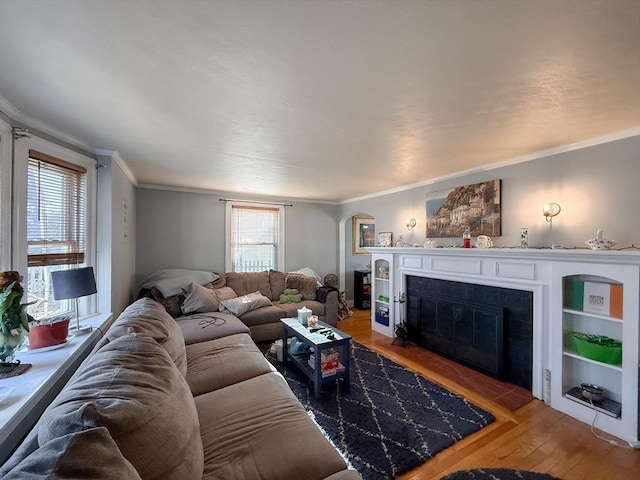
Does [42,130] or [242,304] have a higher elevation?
[42,130]

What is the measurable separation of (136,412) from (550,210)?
3.45 meters

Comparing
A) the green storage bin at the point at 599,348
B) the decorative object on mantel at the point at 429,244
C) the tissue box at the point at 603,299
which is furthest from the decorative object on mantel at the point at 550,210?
the decorative object on mantel at the point at 429,244

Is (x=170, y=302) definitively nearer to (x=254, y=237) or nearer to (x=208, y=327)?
(x=208, y=327)

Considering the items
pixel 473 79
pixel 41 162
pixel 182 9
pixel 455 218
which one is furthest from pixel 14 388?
pixel 455 218

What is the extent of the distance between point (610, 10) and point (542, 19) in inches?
9.4

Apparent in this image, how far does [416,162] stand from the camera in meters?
3.05

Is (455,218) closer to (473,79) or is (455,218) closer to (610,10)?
(473,79)

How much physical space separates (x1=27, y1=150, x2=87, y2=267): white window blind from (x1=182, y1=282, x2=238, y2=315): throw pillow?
1496 mm

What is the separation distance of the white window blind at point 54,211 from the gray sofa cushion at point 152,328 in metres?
0.82

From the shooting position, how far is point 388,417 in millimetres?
2188

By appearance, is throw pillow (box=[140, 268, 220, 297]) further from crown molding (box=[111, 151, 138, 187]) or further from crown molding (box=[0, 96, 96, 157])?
crown molding (box=[0, 96, 96, 157])

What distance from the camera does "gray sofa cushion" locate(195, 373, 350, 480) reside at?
45.6 inches

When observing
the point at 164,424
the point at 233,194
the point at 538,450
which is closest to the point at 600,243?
the point at 538,450

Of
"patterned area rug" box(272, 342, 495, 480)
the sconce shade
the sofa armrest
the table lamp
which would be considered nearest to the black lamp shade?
the table lamp
